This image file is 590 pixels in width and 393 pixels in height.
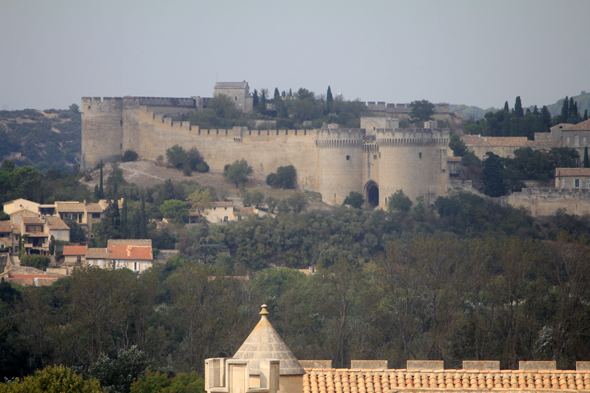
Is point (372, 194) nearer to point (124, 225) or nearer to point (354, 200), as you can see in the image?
point (354, 200)

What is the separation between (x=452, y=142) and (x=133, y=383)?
4001 centimetres

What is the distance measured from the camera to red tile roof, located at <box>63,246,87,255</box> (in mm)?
48500

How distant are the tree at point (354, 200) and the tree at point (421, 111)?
1506cm

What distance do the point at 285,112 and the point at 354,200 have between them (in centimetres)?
1600

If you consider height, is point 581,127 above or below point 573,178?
above

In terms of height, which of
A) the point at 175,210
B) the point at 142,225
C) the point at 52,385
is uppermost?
the point at 52,385

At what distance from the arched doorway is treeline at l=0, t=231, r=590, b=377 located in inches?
601

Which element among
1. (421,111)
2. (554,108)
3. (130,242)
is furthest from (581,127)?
(554,108)

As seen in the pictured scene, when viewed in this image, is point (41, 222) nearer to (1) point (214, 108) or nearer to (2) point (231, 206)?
(2) point (231, 206)

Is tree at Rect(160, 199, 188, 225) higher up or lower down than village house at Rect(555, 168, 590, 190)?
lower down

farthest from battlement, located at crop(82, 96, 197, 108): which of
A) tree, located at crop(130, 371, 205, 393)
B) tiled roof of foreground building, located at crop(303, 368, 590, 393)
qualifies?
tiled roof of foreground building, located at crop(303, 368, 590, 393)

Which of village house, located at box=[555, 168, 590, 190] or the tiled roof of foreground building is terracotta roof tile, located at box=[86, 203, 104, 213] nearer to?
village house, located at box=[555, 168, 590, 190]

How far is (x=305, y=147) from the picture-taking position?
56031 millimetres

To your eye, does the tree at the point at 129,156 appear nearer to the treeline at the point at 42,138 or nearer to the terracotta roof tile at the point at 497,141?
the terracotta roof tile at the point at 497,141
